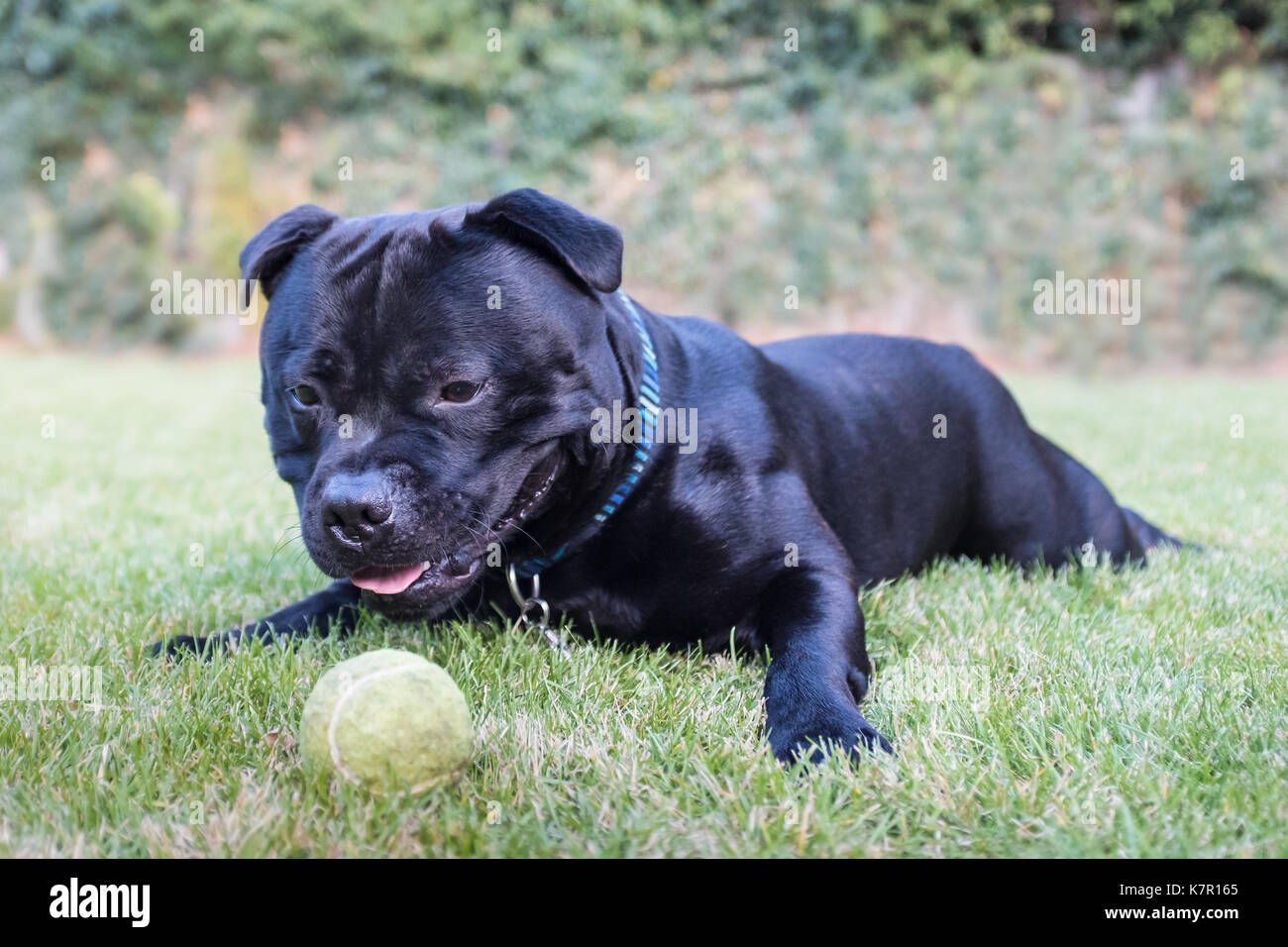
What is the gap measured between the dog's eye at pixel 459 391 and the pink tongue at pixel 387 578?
0.35 meters

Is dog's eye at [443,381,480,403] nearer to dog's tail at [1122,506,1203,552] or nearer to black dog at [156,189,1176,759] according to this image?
black dog at [156,189,1176,759]

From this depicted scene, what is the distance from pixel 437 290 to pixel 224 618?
1.21 metres

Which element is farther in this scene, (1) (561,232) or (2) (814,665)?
(1) (561,232)

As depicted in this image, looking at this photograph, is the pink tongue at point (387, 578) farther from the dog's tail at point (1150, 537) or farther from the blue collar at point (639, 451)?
the dog's tail at point (1150, 537)

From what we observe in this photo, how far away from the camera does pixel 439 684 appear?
1818 millimetres

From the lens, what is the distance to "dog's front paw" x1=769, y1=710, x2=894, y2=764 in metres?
1.90

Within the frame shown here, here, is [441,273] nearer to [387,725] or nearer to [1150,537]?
[387,725]

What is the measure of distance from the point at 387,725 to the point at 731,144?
10506mm

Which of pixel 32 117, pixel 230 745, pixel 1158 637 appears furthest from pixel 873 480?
pixel 32 117

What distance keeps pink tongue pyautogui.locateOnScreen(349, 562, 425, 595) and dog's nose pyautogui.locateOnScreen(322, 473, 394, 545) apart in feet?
0.43

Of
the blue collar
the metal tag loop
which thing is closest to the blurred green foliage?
the blue collar

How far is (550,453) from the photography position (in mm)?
2418

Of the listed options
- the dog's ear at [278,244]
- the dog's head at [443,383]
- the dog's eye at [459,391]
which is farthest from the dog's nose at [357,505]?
the dog's ear at [278,244]

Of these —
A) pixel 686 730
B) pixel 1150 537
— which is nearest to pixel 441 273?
pixel 686 730
